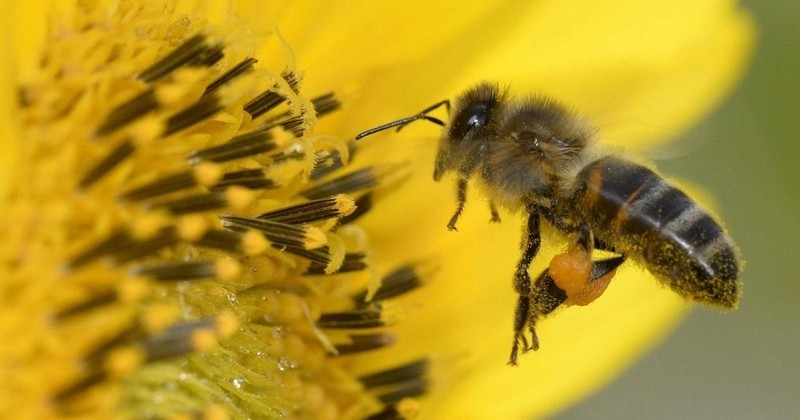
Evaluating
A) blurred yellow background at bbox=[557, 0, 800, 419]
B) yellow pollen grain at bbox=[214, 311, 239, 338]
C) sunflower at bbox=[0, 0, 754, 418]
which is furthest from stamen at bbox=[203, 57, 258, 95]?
blurred yellow background at bbox=[557, 0, 800, 419]

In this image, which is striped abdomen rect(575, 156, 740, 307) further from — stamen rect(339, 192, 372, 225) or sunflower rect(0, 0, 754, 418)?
stamen rect(339, 192, 372, 225)

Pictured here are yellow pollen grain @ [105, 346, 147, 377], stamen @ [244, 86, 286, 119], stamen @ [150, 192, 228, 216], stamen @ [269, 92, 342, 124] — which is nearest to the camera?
yellow pollen grain @ [105, 346, 147, 377]

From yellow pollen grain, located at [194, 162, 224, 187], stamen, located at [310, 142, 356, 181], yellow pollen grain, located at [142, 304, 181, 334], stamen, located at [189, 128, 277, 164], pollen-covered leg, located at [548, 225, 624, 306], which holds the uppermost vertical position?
stamen, located at [310, 142, 356, 181]

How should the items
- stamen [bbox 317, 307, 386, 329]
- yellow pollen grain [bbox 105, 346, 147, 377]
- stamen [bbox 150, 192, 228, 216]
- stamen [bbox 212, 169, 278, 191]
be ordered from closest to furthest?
yellow pollen grain [bbox 105, 346, 147, 377], stamen [bbox 150, 192, 228, 216], stamen [bbox 212, 169, 278, 191], stamen [bbox 317, 307, 386, 329]

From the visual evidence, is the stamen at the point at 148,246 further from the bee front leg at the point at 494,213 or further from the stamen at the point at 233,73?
the bee front leg at the point at 494,213

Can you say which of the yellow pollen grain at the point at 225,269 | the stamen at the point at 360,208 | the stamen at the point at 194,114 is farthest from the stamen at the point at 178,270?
the stamen at the point at 360,208

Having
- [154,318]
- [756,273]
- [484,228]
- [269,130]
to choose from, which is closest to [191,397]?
[154,318]

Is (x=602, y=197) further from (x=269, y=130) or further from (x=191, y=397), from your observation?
(x=191, y=397)
